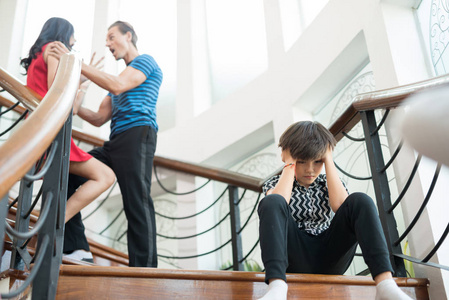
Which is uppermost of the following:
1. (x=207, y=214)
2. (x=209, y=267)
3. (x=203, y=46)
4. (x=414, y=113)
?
(x=203, y=46)

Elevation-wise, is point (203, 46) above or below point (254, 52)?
above

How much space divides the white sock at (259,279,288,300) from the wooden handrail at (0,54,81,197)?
0.68 meters

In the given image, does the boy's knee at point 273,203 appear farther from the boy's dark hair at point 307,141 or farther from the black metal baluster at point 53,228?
the black metal baluster at point 53,228

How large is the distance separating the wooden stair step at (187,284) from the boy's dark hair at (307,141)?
1.44 ft

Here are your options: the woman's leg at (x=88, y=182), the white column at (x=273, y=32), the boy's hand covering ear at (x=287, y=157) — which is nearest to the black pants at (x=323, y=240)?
the boy's hand covering ear at (x=287, y=157)

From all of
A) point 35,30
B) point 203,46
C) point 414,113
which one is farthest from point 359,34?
point 35,30

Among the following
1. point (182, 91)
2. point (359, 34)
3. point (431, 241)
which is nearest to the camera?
point (431, 241)

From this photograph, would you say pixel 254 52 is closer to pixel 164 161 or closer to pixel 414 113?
pixel 164 161

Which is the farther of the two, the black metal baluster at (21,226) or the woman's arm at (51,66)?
the woman's arm at (51,66)

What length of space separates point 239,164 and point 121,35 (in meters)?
1.80

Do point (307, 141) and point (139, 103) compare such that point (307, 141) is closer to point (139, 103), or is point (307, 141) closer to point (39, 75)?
point (139, 103)

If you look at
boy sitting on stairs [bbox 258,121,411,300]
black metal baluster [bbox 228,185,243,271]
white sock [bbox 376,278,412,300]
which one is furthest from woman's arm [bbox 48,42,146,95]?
white sock [bbox 376,278,412,300]

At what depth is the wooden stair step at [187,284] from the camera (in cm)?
143

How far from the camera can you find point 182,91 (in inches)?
178
